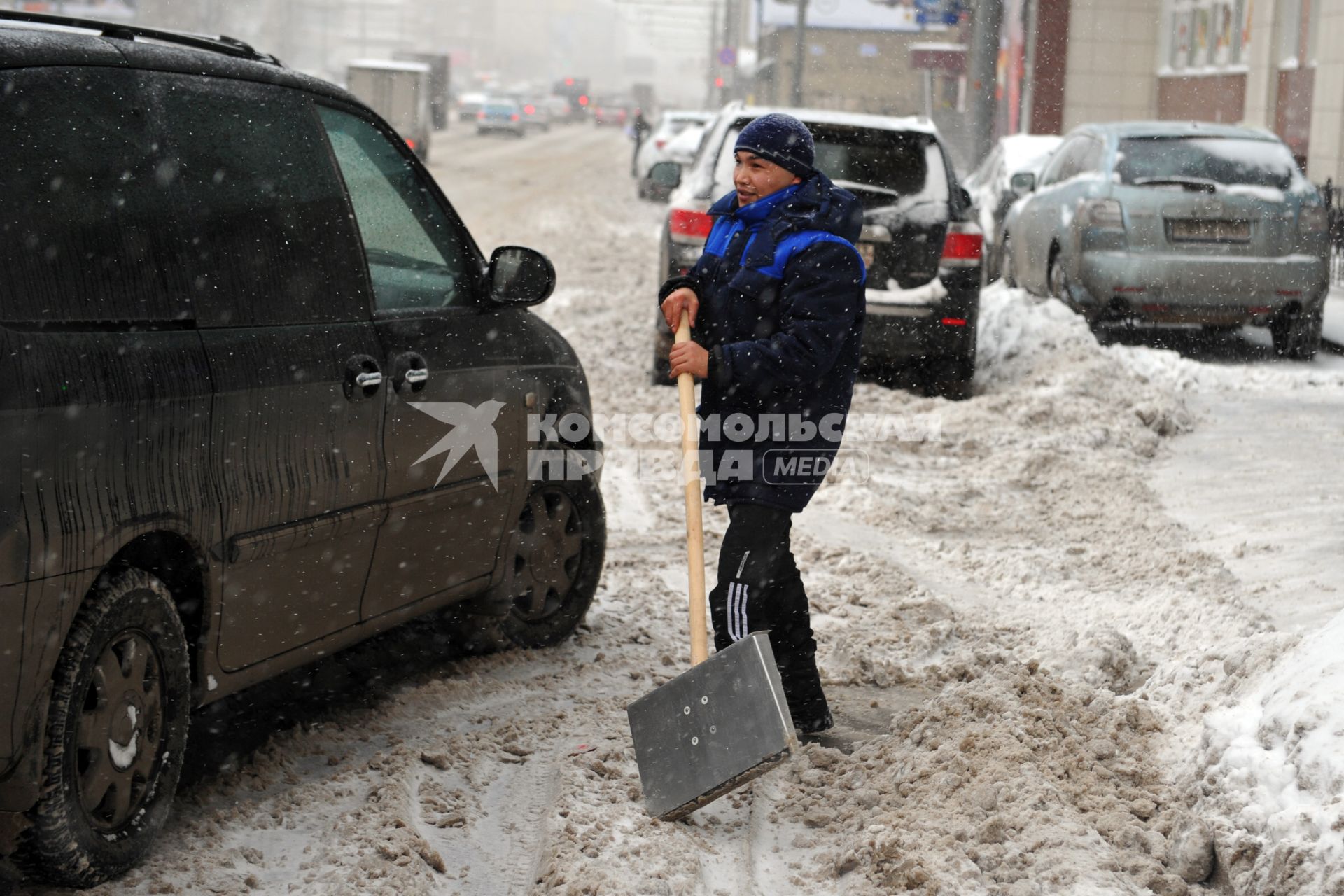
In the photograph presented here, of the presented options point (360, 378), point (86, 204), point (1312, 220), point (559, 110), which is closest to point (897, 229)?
point (1312, 220)

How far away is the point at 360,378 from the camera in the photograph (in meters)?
4.03

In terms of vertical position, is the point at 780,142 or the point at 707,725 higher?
the point at 780,142

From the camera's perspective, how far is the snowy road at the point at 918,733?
3502mm

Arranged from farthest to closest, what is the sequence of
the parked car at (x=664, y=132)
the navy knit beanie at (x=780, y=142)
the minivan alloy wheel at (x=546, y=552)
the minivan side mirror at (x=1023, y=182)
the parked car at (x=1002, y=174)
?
1. the parked car at (x=664, y=132)
2. the parked car at (x=1002, y=174)
3. the minivan side mirror at (x=1023, y=182)
4. the minivan alloy wheel at (x=546, y=552)
5. the navy knit beanie at (x=780, y=142)

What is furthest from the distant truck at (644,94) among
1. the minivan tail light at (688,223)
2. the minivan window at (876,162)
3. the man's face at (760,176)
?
the man's face at (760,176)

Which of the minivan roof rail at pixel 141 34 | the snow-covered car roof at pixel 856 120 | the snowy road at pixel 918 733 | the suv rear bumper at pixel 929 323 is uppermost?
the snow-covered car roof at pixel 856 120

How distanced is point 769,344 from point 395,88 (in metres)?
41.1

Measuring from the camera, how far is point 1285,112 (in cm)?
2378

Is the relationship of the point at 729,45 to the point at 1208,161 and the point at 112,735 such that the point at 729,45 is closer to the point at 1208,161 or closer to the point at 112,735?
the point at 1208,161

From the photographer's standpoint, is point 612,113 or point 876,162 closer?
point 876,162

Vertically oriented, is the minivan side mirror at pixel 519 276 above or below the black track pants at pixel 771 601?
above

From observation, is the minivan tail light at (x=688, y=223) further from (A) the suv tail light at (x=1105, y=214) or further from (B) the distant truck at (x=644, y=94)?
(B) the distant truck at (x=644, y=94)

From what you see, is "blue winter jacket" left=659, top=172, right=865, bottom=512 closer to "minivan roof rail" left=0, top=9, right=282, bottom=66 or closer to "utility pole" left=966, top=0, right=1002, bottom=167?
"minivan roof rail" left=0, top=9, right=282, bottom=66

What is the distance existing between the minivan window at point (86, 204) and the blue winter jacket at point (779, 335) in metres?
1.34
